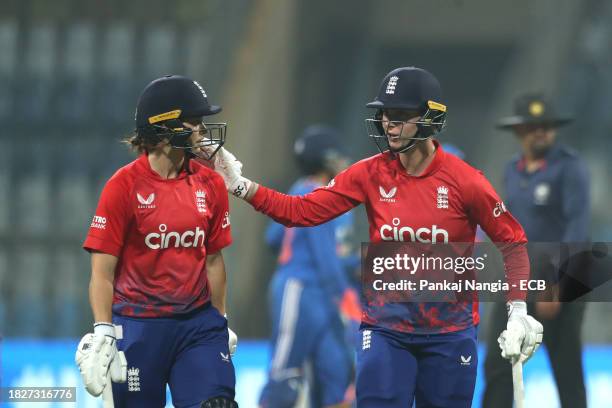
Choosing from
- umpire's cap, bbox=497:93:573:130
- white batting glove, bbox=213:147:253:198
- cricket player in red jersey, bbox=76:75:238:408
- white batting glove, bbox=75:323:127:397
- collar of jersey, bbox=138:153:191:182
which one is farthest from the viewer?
umpire's cap, bbox=497:93:573:130

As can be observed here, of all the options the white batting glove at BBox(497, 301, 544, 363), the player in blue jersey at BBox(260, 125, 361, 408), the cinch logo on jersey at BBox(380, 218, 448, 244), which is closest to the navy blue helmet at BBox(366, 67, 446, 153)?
the cinch logo on jersey at BBox(380, 218, 448, 244)

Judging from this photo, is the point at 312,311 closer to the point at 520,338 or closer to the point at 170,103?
the point at 520,338

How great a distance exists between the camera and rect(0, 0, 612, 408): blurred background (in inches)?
523

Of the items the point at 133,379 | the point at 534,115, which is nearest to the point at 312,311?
the point at 534,115

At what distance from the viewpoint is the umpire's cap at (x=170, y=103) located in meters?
5.40

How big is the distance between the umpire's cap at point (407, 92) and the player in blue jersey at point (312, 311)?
2777mm

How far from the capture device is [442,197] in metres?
5.50

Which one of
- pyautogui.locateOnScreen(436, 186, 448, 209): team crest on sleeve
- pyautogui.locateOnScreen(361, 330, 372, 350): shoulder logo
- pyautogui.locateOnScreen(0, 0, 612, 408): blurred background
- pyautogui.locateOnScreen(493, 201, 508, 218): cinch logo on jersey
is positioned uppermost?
pyautogui.locateOnScreen(0, 0, 612, 408): blurred background

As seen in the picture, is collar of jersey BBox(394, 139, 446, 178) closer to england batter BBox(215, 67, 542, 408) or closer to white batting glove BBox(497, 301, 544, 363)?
england batter BBox(215, 67, 542, 408)

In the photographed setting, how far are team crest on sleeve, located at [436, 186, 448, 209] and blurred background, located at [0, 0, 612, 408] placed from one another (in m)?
7.21

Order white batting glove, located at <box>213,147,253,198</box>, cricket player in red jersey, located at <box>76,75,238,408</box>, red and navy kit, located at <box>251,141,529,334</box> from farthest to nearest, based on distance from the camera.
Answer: white batting glove, located at <box>213,147,253,198</box> → red and navy kit, located at <box>251,141,529,334</box> → cricket player in red jersey, located at <box>76,75,238,408</box>

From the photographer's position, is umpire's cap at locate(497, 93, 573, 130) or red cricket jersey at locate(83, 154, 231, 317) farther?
umpire's cap at locate(497, 93, 573, 130)

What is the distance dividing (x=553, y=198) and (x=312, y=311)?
195 cm

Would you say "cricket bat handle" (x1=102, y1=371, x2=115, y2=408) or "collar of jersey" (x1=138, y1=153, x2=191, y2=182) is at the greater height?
"collar of jersey" (x1=138, y1=153, x2=191, y2=182)
